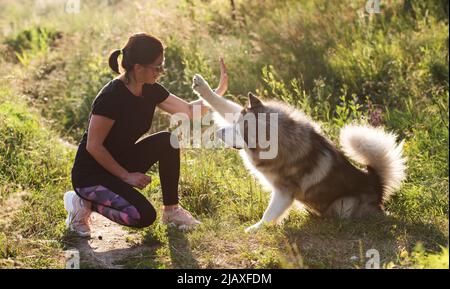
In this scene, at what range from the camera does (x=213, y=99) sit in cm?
441

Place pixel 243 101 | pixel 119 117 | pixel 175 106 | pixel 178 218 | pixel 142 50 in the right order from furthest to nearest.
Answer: pixel 243 101, pixel 175 106, pixel 178 218, pixel 119 117, pixel 142 50

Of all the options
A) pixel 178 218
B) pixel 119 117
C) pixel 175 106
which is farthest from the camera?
pixel 175 106

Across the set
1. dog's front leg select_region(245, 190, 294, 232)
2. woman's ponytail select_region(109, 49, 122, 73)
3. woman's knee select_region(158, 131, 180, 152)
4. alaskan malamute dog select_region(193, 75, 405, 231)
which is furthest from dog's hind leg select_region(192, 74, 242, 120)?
dog's front leg select_region(245, 190, 294, 232)

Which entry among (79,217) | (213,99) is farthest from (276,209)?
(79,217)

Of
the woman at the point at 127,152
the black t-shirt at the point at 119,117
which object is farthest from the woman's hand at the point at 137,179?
the black t-shirt at the point at 119,117

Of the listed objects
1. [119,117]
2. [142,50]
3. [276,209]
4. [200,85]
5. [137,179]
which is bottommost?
[276,209]

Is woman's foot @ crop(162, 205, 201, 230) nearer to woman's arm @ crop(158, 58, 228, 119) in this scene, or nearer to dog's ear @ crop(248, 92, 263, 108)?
woman's arm @ crop(158, 58, 228, 119)

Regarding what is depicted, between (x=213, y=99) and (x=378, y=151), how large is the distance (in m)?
1.26

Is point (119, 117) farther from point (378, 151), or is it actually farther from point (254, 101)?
point (378, 151)

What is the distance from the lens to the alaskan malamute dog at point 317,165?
4066 millimetres

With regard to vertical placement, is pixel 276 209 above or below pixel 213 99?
below
